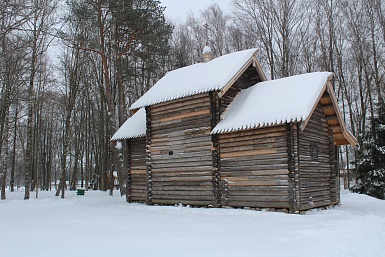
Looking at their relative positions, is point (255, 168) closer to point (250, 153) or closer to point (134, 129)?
point (250, 153)

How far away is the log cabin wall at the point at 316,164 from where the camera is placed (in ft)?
43.0

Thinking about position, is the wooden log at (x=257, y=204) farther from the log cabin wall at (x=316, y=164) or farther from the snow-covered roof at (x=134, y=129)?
the snow-covered roof at (x=134, y=129)

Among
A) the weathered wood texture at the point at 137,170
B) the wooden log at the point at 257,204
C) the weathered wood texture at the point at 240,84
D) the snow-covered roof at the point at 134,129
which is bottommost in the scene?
the wooden log at the point at 257,204

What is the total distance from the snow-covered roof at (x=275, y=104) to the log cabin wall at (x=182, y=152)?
1107 millimetres

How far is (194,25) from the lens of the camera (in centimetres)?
3334

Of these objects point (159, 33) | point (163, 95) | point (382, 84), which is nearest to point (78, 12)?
point (159, 33)

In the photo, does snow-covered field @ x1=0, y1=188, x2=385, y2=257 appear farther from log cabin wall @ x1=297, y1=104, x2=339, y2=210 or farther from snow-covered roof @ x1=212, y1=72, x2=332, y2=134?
snow-covered roof @ x1=212, y1=72, x2=332, y2=134

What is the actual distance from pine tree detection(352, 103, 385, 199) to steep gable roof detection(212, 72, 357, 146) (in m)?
7.70

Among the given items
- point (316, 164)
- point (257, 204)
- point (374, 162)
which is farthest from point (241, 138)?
point (374, 162)

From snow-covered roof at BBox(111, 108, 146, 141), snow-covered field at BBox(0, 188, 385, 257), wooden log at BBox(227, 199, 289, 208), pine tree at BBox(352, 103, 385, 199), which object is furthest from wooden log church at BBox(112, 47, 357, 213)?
pine tree at BBox(352, 103, 385, 199)

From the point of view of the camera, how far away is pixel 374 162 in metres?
22.0

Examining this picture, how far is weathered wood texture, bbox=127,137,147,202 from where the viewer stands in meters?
18.1

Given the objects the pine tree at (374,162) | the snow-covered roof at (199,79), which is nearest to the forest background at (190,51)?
the pine tree at (374,162)

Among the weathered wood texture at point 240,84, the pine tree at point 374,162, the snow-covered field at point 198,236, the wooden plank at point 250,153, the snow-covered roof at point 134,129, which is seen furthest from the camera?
the pine tree at point 374,162
